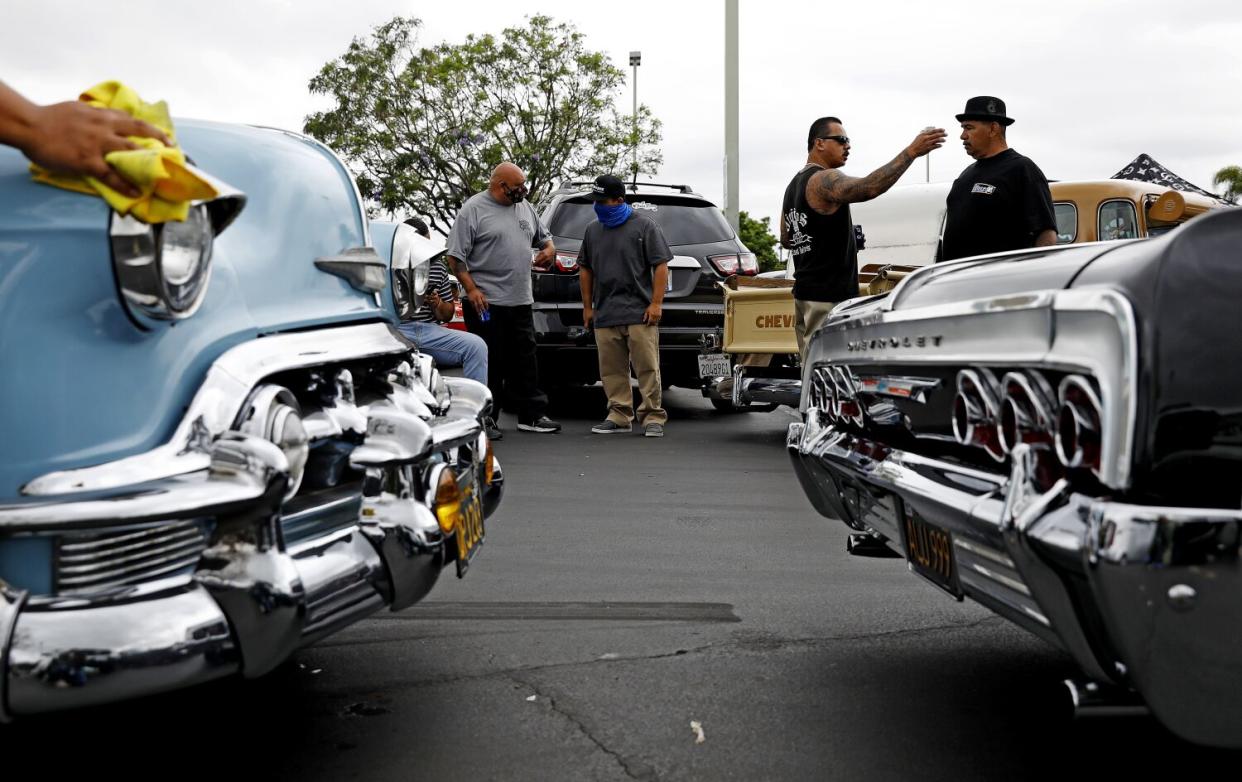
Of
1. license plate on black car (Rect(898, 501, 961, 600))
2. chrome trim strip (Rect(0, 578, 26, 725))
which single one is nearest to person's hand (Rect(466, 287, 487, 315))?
license plate on black car (Rect(898, 501, 961, 600))

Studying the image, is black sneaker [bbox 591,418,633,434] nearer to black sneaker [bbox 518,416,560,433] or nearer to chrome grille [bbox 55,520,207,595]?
black sneaker [bbox 518,416,560,433]

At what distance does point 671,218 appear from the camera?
407 inches

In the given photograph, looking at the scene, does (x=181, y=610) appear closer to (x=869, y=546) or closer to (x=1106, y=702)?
(x=1106, y=702)

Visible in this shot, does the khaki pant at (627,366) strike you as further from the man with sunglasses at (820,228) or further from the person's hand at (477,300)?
the man with sunglasses at (820,228)

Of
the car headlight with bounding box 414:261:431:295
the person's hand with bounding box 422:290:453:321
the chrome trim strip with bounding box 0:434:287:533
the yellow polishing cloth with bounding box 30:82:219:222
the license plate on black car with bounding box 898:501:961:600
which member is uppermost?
the yellow polishing cloth with bounding box 30:82:219:222

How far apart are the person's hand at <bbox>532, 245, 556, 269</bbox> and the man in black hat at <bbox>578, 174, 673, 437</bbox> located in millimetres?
433

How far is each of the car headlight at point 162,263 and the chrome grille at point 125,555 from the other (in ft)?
1.36

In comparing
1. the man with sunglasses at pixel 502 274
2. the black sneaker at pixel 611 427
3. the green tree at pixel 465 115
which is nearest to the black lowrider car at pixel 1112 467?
the man with sunglasses at pixel 502 274

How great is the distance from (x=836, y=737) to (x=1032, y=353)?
3.87 feet

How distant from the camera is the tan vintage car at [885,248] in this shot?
8.59 metres

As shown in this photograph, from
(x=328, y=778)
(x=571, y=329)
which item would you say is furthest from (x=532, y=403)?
(x=328, y=778)

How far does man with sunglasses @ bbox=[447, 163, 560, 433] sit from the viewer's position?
29.2ft

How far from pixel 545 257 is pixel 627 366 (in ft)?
3.54

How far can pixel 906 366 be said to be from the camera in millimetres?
3064
